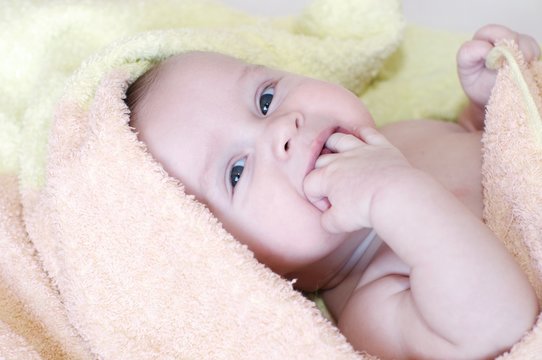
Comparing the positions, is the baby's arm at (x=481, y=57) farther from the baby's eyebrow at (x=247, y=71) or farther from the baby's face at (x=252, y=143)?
the baby's eyebrow at (x=247, y=71)

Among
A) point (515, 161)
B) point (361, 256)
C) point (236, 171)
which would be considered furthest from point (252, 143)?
point (515, 161)

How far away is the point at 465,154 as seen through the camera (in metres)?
1.26

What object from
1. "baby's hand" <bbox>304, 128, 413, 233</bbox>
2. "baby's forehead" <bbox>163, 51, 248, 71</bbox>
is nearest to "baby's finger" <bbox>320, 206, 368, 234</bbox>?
"baby's hand" <bbox>304, 128, 413, 233</bbox>

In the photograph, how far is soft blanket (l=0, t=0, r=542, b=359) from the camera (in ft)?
Answer: 3.24

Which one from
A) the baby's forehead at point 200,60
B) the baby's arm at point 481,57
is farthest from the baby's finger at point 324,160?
the baby's arm at point 481,57

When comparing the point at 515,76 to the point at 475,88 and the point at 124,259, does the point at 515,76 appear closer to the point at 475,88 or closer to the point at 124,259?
the point at 475,88

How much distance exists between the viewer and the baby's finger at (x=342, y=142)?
1.04 m

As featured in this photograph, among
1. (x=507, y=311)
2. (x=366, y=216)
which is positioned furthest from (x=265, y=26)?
(x=507, y=311)

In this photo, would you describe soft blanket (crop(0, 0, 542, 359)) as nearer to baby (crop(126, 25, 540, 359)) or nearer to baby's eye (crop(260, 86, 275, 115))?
baby (crop(126, 25, 540, 359))

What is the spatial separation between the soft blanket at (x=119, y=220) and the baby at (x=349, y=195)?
0.06 m

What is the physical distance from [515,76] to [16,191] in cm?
86

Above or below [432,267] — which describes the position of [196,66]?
above

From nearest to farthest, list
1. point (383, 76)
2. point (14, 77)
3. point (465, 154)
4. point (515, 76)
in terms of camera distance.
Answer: point (515, 76)
point (465, 154)
point (14, 77)
point (383, 76)

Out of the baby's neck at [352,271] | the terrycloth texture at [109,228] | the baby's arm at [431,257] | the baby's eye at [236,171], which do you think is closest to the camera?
the baby's arm at [431,257]
